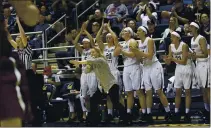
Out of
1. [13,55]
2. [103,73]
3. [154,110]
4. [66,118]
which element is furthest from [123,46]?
[13,55]

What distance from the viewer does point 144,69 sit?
8.56 metres

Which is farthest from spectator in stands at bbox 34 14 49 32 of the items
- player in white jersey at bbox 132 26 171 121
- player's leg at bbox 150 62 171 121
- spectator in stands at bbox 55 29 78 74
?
player's leg at bbox 150 62 171 121

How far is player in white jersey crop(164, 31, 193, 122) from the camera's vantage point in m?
8.28

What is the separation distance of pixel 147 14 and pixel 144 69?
66.2 inches

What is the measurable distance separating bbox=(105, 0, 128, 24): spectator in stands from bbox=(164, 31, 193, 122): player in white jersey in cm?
234

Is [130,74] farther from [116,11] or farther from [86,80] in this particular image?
[116,11]

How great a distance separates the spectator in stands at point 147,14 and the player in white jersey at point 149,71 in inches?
50.3

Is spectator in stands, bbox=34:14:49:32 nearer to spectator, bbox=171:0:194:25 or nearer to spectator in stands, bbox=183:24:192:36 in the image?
spectator, bbox=171:0:194:25

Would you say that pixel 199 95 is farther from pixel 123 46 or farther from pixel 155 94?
pixel 123 46

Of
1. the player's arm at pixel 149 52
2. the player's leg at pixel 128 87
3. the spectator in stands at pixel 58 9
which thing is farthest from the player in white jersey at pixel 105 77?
the spectator in stands at pixel 58 9

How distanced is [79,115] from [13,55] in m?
6.07

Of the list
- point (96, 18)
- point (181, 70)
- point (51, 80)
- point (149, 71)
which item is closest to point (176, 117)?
point (181, 70)

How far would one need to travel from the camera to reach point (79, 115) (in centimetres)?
939

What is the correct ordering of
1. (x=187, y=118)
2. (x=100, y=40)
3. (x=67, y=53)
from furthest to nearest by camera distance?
(x=67, y=53), (x=100, y=40), (x=187, y=118)
